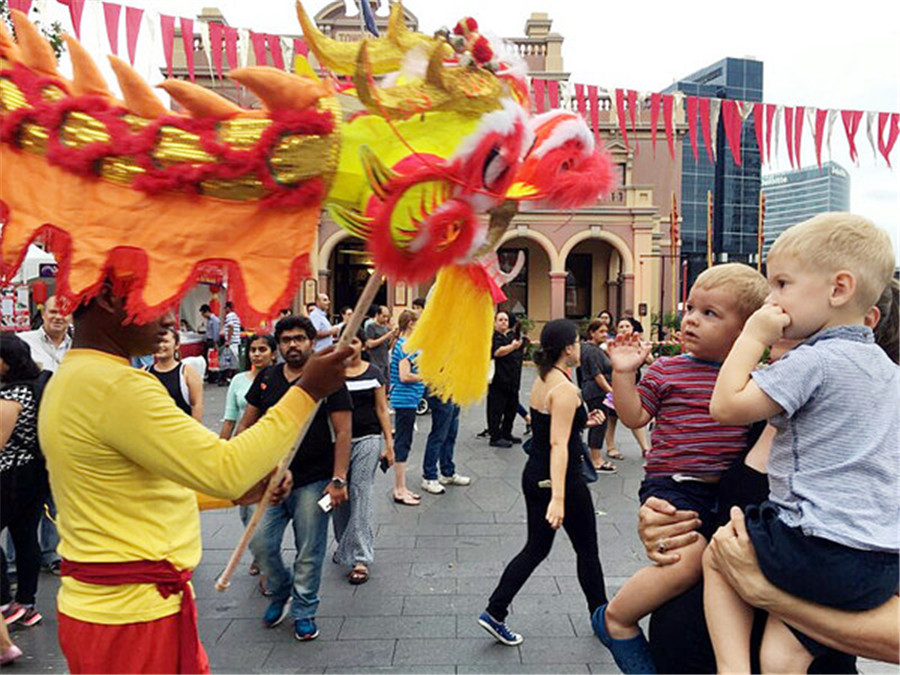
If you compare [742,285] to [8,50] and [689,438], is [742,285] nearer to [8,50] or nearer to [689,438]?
[689,438]

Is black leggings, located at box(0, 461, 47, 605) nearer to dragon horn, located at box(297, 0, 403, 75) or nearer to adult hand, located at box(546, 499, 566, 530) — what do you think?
adult hand, located at box(546, 499, 566, 530)

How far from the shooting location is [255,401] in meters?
3.97

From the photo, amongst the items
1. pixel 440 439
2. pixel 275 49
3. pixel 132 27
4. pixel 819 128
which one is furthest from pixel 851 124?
pixel 132 27

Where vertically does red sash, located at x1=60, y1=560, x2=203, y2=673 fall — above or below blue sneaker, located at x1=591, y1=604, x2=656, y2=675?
above

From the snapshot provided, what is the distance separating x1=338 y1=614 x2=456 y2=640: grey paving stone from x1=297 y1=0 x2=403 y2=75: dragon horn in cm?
318

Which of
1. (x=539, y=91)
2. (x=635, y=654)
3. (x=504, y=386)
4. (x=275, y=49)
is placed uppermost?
(x=275, y=49)

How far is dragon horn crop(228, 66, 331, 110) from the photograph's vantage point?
1.58 metres

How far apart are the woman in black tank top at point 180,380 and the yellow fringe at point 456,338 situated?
3336 millimetres

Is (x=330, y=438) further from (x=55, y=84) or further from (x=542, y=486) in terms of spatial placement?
(x=55, y=84)

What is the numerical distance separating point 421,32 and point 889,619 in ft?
6.17

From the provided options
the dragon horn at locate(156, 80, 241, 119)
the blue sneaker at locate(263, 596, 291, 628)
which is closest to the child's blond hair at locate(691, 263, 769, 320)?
the dragon horn at locate(156, 80, 241, 119)

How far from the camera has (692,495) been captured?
6.25ft

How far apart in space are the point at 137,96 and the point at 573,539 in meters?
3.14

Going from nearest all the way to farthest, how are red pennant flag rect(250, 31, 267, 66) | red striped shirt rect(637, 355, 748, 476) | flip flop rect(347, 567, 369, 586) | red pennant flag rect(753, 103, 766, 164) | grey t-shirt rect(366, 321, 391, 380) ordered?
red striped shirt rect(637, 355, 748, 476) < flip flop rect(347, 567, 369, 586) < red pennant flag rect(250, 31, 267, 66) < red pennant flag rect(753, 103, 766, 164) < grey t-shirt rect(366, 321, 391, 380)
